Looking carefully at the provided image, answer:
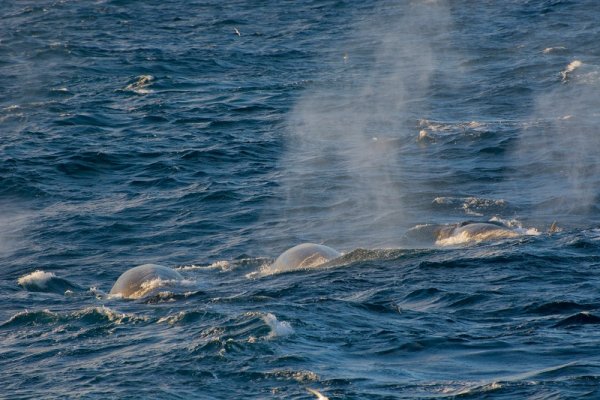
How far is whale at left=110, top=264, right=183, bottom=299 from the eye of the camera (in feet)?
112

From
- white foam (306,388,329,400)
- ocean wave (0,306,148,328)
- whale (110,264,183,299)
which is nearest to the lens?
white foam (306,388,329,400)

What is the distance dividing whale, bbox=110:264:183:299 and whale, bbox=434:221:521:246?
28.6ft

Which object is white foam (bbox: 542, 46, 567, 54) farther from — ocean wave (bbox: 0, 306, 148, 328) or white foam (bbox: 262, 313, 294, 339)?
white foam (bbox: 262, 313, 294, 339)

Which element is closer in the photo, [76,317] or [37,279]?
[76,317]

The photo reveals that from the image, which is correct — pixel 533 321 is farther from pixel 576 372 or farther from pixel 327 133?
pixel 327 133

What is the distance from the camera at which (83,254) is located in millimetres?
40906

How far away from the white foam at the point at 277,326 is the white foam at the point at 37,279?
10.5 meters

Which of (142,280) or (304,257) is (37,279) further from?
(304,257)

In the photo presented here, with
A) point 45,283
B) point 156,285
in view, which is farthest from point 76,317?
point 45,283

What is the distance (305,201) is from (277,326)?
18.3 m

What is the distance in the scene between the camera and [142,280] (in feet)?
114

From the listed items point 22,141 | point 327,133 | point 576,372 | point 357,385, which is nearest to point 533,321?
point 576,372

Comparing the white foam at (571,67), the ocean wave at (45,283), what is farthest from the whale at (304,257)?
the white foam at (571,67)

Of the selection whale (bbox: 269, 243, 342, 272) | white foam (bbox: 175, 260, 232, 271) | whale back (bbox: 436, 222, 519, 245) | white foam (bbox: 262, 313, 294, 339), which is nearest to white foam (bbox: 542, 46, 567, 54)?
whale back (bbox: 436, 222, 519, 245)
